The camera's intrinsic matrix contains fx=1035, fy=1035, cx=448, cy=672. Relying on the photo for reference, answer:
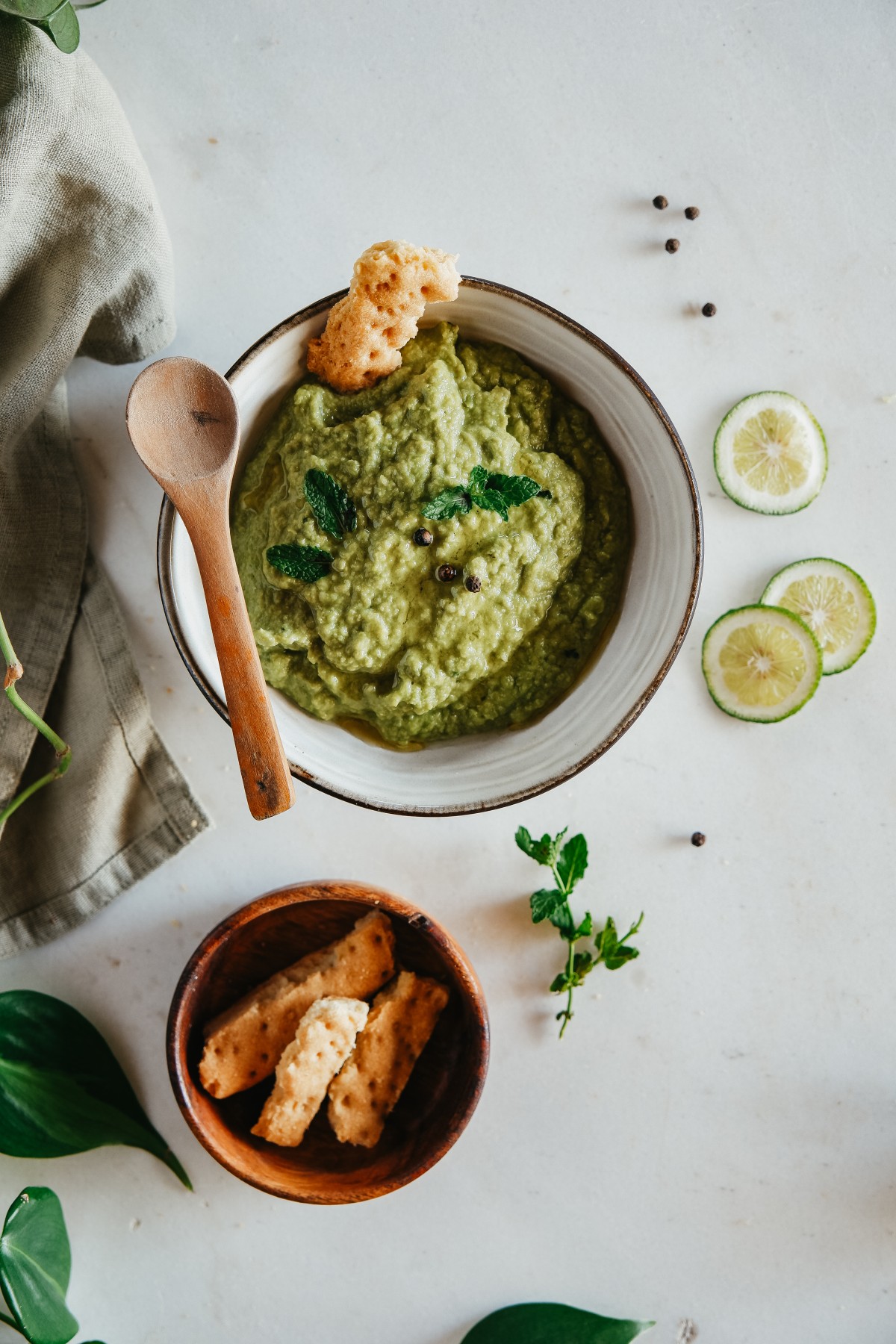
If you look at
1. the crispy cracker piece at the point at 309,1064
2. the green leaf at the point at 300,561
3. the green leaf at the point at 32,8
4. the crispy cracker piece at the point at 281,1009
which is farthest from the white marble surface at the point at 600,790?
the green leaf at the point at 300,561

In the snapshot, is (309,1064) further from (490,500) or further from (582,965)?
(490,500)

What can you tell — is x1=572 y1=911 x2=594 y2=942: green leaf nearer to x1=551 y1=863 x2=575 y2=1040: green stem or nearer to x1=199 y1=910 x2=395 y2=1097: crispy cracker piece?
x1=551 y1=863 x2=575 y2=1040: green stem

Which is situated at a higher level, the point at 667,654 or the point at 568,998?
the point at 667,654

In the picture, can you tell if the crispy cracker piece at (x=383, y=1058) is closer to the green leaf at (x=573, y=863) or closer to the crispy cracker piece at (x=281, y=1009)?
the crispy cracker piece at (x=281, y=1009)

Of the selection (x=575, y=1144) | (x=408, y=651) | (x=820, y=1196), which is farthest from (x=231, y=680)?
(x=820, y=1196)

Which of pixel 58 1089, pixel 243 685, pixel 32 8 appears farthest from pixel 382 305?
pixel 58 1089

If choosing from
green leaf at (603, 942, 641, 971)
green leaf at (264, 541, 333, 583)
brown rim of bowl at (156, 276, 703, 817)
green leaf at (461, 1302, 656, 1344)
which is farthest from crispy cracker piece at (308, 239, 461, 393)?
green leaf at (461, 1302, 656, 1344)
